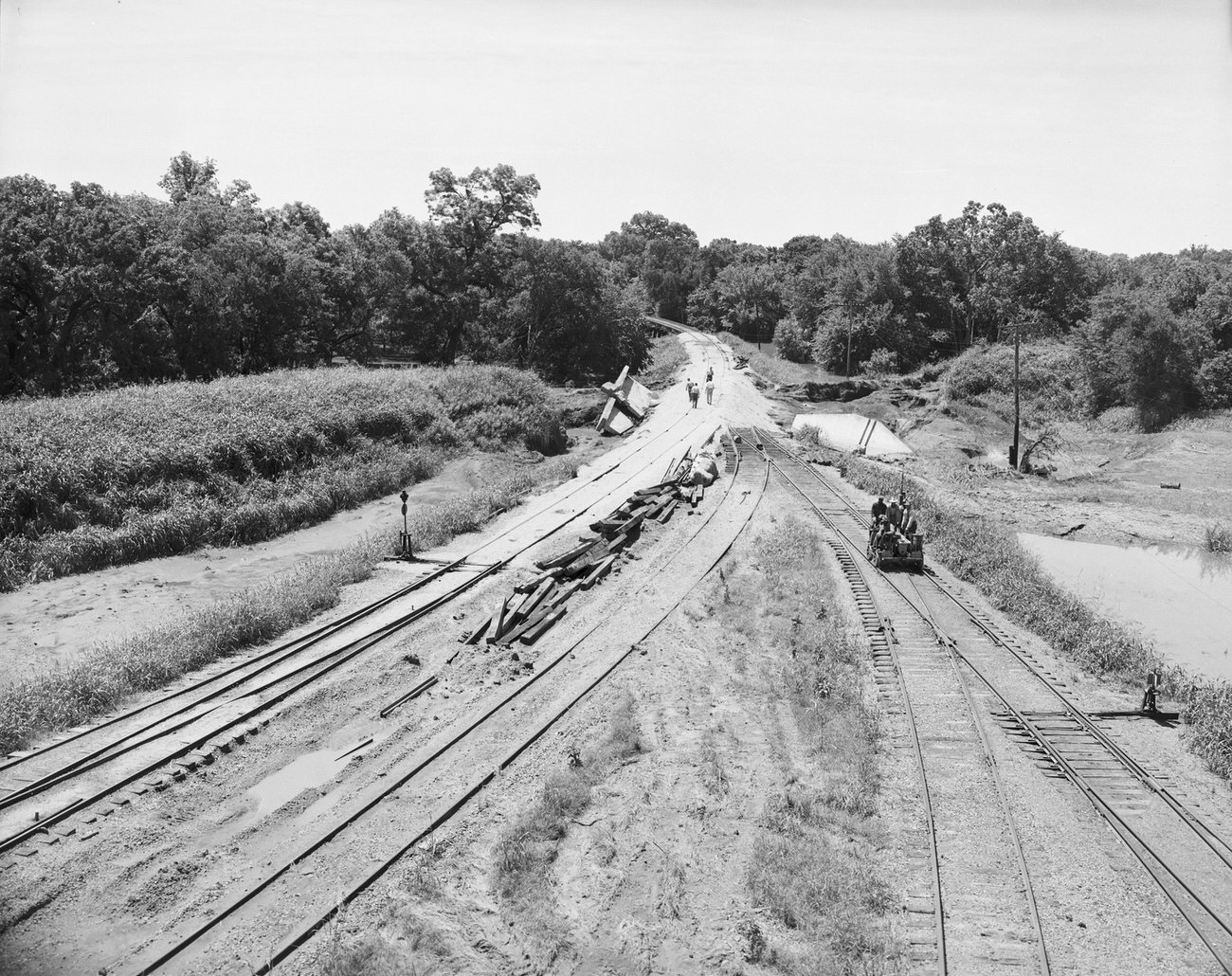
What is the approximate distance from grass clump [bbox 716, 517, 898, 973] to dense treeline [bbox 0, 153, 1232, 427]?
2481 centimetres

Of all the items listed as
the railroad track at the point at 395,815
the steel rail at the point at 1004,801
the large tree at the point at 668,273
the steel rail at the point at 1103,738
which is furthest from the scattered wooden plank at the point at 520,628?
the large tree at the point at 668,273

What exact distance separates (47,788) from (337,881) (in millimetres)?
5156

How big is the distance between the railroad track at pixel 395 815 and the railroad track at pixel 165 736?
2.90 m

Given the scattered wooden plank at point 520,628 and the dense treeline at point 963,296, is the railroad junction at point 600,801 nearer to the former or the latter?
the scattered wooden plank at point 520,628

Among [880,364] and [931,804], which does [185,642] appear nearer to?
[931,804]

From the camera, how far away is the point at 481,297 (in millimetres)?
52688

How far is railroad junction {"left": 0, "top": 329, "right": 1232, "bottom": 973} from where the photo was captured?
31.0 feet

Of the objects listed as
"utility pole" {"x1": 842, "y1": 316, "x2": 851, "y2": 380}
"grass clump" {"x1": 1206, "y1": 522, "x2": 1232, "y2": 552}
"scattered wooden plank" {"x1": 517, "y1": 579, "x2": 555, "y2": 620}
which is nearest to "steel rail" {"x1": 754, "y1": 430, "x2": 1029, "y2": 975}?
"scattered wooden plank" {"x1": 517, "y1": 579, "x2": 555, "y2": 620}

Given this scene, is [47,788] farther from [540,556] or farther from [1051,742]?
[1051,742]

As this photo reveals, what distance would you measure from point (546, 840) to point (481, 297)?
1795 inches

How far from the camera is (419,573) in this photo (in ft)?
70.8

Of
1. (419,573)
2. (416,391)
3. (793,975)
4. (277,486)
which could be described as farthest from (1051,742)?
(416,391)

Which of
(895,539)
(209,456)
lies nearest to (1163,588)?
(895,539)

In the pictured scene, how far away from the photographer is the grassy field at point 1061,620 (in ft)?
47.2
